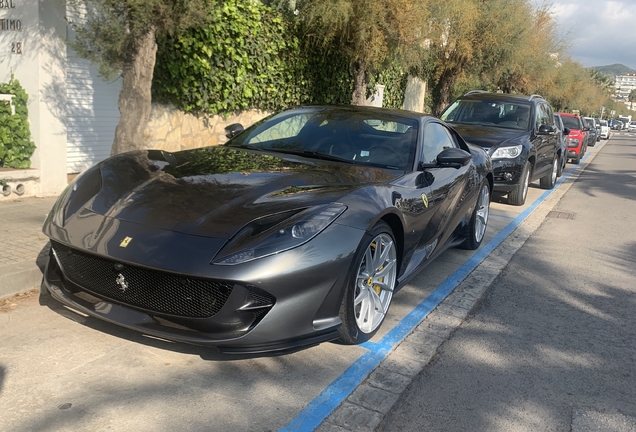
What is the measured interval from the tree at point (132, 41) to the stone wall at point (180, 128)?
8.13ft

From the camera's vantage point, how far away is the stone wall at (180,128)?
31.6ft

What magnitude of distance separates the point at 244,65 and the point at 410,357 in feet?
25.5

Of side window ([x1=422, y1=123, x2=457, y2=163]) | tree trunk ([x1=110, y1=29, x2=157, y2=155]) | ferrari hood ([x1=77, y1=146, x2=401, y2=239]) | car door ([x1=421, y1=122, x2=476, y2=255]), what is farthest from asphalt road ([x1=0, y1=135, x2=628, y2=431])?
tree trunk ([x1=110, y1=29, x2=157, y2=155])

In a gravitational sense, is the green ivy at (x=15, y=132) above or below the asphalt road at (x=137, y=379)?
above

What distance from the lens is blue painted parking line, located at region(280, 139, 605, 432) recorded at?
3.06m

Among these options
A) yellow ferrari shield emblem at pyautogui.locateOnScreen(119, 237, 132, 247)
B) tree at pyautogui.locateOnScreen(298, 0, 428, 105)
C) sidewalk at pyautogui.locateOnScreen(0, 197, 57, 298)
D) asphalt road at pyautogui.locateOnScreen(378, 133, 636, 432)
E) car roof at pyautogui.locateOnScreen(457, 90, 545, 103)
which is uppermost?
tree at pyautogui.locateOnScreen(298, 0, 428, 105)

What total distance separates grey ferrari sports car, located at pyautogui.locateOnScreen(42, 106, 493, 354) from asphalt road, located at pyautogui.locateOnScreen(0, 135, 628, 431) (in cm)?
26

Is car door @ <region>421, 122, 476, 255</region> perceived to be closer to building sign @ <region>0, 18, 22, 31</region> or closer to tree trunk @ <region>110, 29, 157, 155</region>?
tree trunk @ <region>110, 29, 157, 155</region>

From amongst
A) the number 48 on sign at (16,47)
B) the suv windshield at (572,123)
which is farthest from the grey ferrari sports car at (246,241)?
the suv windshield at (572,123)

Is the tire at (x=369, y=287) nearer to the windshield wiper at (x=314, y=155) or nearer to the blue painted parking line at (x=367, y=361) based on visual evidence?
the blue painted parking line at (x=367, y=361)

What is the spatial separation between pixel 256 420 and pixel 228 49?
792 centimetres

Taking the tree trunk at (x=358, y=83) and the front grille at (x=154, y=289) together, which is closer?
the front grille at (x=154, y=289)

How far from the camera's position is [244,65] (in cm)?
1057

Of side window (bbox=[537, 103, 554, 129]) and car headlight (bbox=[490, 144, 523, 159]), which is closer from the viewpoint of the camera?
car headlight (bbox=[490, 144, 523, 159])
